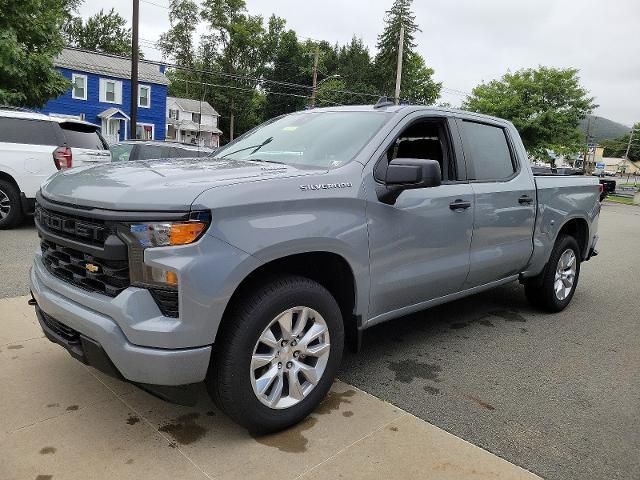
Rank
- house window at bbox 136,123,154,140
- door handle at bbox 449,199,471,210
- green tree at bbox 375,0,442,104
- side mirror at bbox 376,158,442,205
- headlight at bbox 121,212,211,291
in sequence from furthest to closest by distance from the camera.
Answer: green tree at bbox 375,0,442,104
house window at bbox 136,123,154,140
door handle at bbox 449,199,471,210
side mirror at bbox 376,158,442,205
headlight at bbox 121,212,211,291

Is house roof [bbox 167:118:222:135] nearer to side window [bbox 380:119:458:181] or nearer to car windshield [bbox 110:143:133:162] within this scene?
car windshield [bbox 110:143:133:162]

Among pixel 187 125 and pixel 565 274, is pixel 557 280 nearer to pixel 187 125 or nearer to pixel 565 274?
pixel 565 274

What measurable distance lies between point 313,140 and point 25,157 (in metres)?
6.35

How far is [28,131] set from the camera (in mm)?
8344

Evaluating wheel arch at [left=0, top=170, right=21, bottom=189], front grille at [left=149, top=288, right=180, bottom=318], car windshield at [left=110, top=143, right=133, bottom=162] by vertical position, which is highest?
car windshield at [left=110, top=143, right=133, bottom=162]

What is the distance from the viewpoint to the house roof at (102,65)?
33.5m

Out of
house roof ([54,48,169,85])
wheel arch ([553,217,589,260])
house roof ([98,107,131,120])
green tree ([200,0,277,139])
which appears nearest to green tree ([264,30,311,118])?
green tree ([200,0,277,139])

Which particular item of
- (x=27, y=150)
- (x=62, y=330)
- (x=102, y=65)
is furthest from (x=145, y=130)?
(x=62, y=330)

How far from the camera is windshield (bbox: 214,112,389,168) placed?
3473 mm

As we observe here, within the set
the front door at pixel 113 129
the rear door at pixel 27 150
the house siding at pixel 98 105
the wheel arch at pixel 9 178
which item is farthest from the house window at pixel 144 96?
the wheel arch at pixel 9 178

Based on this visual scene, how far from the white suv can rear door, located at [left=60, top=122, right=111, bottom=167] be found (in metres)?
0.09

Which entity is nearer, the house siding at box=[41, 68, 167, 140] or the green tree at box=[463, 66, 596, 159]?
the green tree at box=[463, 66, 596, 159]

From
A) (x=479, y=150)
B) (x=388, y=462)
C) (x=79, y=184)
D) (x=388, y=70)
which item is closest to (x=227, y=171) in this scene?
(x=79, y=184)

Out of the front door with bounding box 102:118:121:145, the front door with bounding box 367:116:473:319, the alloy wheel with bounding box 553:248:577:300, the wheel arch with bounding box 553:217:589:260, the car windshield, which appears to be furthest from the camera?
the front door with bounding box 102:118:121:145
